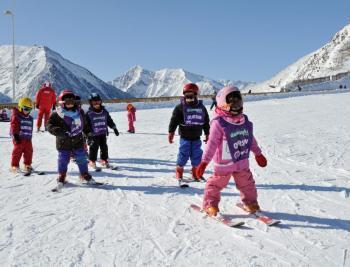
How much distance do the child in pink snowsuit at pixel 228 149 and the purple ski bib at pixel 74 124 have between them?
2.62m

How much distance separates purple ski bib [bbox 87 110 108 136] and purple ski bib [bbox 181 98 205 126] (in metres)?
2.35

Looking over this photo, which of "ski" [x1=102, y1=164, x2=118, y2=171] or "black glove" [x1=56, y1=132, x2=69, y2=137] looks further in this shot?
"ski" [x1=102, y1=164, x2=118, y2=171]

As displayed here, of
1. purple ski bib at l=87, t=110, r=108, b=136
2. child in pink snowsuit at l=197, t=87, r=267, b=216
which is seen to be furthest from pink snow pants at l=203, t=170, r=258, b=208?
purple ski bib at l=87, t=110, r=108, b=136

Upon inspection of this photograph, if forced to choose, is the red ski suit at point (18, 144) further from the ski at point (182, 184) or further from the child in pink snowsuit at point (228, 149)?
the child in pink snowsuit at point (228, 149)

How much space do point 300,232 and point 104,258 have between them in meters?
2.10

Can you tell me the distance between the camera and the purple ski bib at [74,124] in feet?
21.8

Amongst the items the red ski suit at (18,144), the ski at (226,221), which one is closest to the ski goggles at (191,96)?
the ski at (226,221)

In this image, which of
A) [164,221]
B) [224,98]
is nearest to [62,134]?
[164,221]

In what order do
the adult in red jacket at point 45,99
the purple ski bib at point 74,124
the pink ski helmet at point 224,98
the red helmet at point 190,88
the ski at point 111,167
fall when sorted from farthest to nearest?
the adult in red jacket at point 45,99
the ski at point 111,167
the red helmet at point 190,88
the purple ski bib at point 74,124
the pink ski helmet at point 224,98

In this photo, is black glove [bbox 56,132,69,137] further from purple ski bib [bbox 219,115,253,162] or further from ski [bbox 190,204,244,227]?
purple ski bib [bbox 219,115,253,162]

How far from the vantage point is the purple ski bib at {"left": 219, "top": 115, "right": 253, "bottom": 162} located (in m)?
5.00

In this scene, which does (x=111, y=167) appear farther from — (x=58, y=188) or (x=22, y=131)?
(x=58, y=188)

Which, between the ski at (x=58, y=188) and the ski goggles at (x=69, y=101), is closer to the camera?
the ski at (x=58, y=188)

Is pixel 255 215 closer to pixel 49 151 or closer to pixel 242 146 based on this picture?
pixel 242 146
